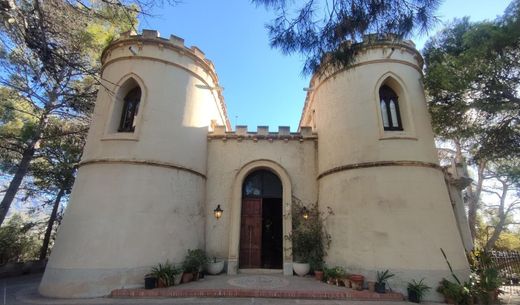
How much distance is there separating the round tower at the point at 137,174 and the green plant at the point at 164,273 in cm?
20

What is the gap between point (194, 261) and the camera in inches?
340

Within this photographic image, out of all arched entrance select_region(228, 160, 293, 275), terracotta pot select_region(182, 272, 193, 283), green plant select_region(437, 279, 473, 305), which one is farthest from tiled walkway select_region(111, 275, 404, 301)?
arched entrance select_region(228, 160, 293, 275)

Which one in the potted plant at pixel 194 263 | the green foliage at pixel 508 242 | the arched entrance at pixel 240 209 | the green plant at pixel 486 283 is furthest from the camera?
the green foliage at pixel 508 242

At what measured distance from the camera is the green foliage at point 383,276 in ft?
23.9

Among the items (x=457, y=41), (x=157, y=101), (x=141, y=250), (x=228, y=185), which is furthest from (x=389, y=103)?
(x=141, y=250)

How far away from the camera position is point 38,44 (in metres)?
4.55

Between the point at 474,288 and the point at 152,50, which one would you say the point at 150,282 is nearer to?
the point at 152,50

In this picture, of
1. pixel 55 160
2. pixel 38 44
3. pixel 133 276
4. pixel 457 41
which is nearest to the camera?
pixel 38 44

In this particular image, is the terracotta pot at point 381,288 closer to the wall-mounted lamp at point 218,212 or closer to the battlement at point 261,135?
the wall-mounted lamp at point 218,212

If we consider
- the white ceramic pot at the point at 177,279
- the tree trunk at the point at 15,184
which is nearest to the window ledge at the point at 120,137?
the white ceramic pot at the point at 177,279

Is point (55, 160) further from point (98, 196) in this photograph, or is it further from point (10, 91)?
point (98, 196)

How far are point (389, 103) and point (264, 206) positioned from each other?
596cm

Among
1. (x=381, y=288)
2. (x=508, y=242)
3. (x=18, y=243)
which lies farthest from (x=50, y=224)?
(x=508, y=242)

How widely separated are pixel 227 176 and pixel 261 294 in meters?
4.91
